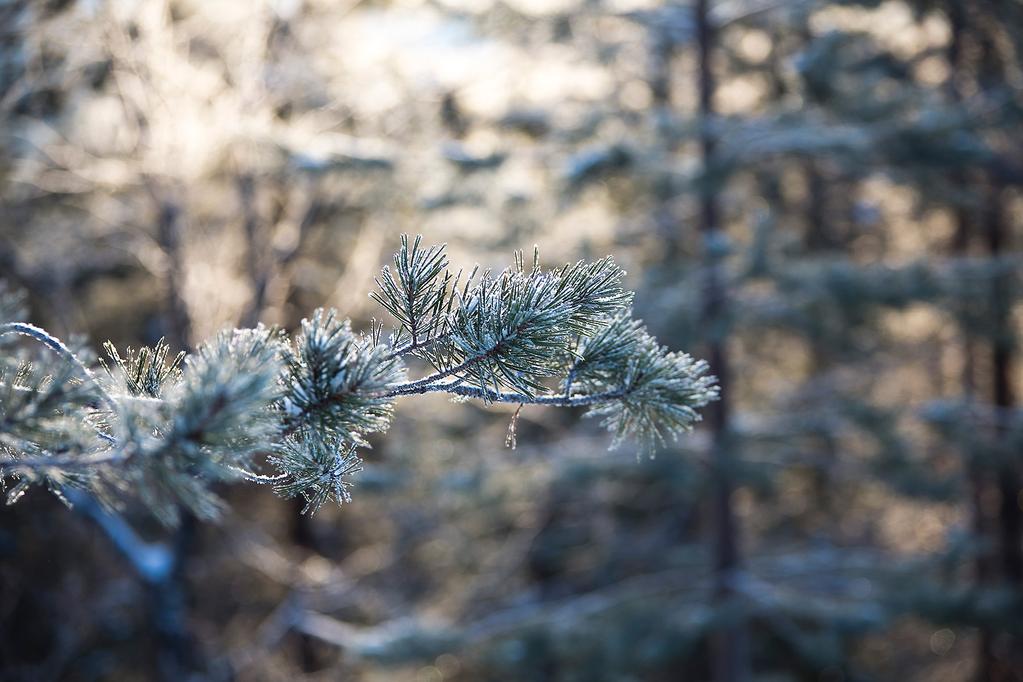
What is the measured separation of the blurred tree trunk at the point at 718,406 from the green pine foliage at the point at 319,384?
136 inches

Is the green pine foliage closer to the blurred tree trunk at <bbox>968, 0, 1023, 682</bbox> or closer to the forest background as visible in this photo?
the forest background

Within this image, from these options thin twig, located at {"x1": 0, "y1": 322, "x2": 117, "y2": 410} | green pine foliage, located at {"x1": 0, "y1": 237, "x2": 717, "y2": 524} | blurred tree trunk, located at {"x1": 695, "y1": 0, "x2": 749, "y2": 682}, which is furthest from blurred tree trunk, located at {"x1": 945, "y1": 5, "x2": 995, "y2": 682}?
thin twig, located at {"x1": 0, "y1": 322, "x2": 117, "y2": 410}

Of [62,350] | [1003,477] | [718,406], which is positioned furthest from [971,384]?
[62,350]

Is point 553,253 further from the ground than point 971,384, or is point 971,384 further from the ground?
point 553,253

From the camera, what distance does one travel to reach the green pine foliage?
1249 mm

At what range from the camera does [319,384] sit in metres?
1.40

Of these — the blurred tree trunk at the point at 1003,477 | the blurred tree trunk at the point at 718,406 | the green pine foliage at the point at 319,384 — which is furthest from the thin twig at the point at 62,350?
the blurred tree trunk at the point at 1003,477

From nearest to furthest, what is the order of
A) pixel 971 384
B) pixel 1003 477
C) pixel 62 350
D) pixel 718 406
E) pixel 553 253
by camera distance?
pixel 62 350, pixel 718 406, pixel 553 253, pixel 1003 477, pixel 971 384

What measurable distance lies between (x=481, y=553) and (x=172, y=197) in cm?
517

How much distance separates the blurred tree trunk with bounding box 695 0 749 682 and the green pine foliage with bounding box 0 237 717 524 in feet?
11.4

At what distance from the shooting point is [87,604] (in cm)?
699

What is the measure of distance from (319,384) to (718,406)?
4.53 meters

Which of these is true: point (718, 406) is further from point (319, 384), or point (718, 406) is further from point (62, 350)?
point (62, 350)

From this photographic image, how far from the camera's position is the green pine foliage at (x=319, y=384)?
1249mm
